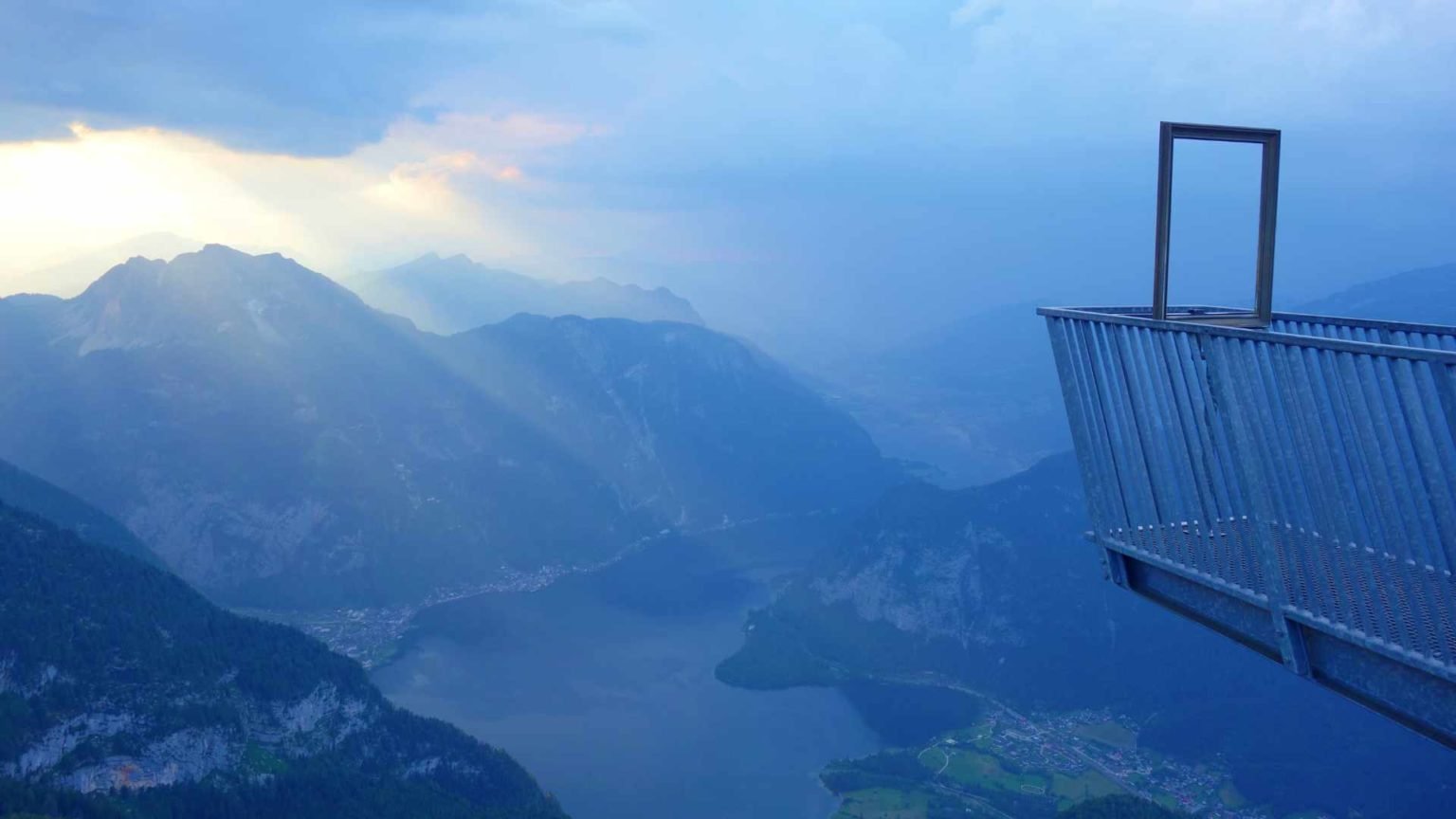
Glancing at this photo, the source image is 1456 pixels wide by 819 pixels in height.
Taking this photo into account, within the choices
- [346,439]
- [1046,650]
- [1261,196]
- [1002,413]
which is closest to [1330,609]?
[1261,196]

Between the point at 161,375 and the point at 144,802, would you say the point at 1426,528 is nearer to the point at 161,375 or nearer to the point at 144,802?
the point at 144,802

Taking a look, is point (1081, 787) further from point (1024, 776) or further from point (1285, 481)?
point (1285, 481)

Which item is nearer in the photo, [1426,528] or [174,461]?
[1426,528]

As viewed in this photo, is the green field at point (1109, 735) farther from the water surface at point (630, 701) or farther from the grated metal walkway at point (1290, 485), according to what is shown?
the grated metal walkway at point (1290, 485)

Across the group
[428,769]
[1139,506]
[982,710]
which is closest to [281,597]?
[428,769]

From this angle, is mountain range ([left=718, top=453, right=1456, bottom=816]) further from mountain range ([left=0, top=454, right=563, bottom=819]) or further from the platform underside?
the platform underside
